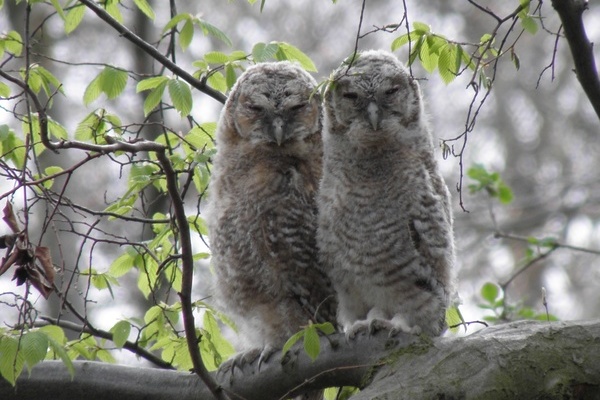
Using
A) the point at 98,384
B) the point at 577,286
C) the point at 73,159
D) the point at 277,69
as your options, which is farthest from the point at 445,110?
the point at 98,384

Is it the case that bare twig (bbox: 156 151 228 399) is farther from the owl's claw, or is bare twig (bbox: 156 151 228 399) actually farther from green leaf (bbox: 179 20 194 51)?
green leaf (bbox: 179 20 194 51)

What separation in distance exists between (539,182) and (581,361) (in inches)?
425

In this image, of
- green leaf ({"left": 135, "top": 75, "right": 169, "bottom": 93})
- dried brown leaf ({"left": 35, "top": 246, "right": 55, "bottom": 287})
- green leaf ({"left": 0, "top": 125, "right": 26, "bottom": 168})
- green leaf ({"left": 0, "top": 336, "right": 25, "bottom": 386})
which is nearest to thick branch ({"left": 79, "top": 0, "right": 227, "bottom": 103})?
green leaf ({"left": 135, "top": 75, "right": 169, "bottom": 93})

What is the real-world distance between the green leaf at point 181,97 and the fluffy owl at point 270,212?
38 cm

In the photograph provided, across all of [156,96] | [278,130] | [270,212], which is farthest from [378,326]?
[156,96]

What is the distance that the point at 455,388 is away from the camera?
119 inches

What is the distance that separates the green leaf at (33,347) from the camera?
290cm

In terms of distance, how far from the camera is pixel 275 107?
4297 mm

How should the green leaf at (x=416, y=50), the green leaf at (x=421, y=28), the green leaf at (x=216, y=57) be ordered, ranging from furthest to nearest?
the green leaf at (x=216, y=57)
the green leaf at (x=421, y=28)
the green leaf at (x=416, y=50)

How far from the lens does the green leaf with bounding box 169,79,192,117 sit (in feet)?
13.3

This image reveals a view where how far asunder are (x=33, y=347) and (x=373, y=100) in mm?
1919

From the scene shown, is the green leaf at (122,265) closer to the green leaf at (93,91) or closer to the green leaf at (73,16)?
the green leaf at (93,91)

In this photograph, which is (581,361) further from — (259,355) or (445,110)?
(445,110)

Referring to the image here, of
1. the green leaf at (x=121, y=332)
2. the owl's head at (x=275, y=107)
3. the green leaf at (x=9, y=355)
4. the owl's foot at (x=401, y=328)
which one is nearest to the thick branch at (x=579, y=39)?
the owl's foot at (x=401, y=328)
